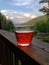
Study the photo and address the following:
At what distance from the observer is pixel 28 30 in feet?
3.50

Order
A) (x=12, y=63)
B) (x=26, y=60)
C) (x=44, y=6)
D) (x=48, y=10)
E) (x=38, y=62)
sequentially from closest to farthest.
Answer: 1. (x=38, y=62)
2. (x=26, y=60)
3. (x=12, y=63)
4. (x=48, y=10)
5. (x=44, y=6)

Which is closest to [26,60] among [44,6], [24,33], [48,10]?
[24,33]

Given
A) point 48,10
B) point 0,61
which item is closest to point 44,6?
point 48,10

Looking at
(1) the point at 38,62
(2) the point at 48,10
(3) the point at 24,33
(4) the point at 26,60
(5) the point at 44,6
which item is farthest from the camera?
(5) the point at 44,6

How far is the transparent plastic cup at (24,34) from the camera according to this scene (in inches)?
41.9

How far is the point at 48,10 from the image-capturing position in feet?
32.5

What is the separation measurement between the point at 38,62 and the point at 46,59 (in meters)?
0.05

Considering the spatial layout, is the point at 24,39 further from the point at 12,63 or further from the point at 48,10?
the point at 48,10

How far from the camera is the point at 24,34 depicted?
3.51 feet

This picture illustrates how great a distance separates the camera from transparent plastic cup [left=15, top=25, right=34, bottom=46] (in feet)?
3.49

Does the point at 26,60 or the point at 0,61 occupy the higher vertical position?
the point at 26,60

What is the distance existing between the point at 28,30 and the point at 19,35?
54mm

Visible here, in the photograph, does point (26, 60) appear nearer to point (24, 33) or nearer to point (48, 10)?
point (24, 33)

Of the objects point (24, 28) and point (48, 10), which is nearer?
point (24, 28)
